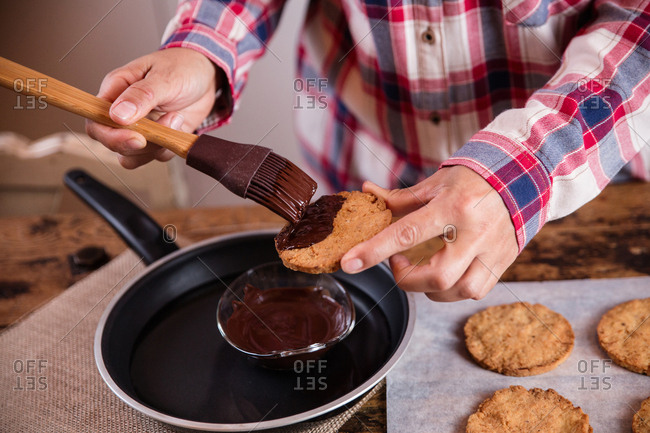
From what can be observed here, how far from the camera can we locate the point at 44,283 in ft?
4.42

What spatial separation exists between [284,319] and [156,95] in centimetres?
51

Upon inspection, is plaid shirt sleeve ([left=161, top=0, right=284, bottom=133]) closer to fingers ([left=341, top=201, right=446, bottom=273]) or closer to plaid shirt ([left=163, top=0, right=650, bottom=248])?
plaid shirt ([left=163, top=0, right=650, bottom=248])

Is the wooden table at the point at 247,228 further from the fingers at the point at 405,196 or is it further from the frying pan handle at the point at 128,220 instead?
the fingers at the point at 405,196

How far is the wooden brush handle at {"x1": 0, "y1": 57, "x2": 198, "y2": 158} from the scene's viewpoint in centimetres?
90

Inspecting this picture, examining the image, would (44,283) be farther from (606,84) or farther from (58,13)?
(58,13)

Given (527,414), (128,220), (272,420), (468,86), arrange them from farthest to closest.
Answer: (468,86), (128,220), (527,414), (272,420)

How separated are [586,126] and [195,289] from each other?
2.81ft

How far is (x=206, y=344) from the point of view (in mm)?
1050

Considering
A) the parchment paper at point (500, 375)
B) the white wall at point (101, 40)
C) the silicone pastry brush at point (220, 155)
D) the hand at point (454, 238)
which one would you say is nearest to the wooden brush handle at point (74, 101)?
the silicone pastry brush at point (220, 155)

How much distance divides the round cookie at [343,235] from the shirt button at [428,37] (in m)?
0.46

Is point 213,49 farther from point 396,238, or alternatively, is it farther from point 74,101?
point 396,238

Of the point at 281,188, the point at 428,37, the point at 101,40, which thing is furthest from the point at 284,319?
the point at 101,40

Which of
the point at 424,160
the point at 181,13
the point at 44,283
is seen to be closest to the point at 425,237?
the point at 424,160

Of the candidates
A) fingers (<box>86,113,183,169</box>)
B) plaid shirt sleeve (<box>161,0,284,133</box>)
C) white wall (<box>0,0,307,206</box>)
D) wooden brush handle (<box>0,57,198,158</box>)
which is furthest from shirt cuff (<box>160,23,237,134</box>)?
white wall (<box>0,0,307,206</box>)
